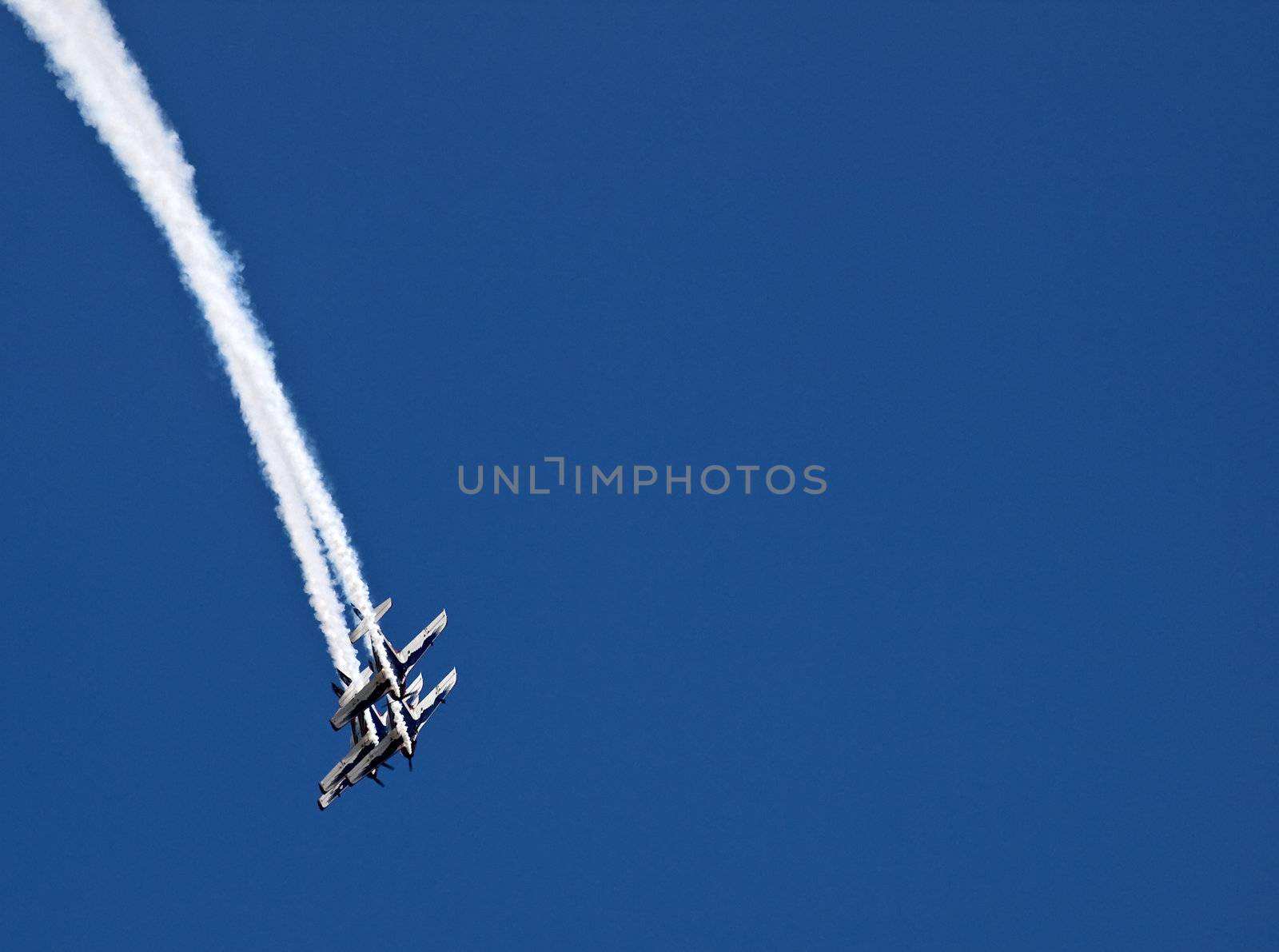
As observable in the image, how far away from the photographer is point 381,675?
49062 millimetres

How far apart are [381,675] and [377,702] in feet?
4.84

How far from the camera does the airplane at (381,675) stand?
160 feet

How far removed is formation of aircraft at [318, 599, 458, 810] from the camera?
48838mm

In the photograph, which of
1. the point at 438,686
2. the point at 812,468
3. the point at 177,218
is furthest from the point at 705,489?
the point at 177,218

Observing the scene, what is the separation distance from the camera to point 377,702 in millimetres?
50250

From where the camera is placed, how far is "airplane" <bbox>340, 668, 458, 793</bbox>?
51.3 meters

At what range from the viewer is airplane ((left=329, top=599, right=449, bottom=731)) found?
160 ft

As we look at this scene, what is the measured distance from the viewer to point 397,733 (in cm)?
5141

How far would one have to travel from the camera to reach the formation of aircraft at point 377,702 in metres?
48.8

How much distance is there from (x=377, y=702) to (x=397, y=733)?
5.12ft

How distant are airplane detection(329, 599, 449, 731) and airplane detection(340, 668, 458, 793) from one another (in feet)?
4.60

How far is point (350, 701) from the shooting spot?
49.4 m

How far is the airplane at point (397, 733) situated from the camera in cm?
5134

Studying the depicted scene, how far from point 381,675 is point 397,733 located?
297 centimetres
